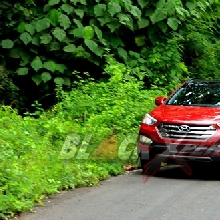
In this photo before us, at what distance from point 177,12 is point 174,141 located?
6.37 metres

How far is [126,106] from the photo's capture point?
15.2m

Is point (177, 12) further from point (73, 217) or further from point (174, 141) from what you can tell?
point (73, 217)

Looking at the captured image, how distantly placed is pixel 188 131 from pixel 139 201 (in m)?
2.45

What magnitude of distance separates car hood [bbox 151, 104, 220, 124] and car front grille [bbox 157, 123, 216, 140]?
88 millimetres

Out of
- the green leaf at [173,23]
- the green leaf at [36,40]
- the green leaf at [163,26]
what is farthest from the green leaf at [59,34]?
the green leaf at [173,23]

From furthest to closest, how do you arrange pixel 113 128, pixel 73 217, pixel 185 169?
1. pixel 113 128
2. pixel 185 169
3. pixel 73 217

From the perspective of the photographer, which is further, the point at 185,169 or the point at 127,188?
the point at 185,169

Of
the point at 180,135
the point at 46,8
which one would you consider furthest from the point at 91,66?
the point at 180,135

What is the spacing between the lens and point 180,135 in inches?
467

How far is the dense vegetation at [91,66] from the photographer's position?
13.4m

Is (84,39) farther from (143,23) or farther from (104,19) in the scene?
(143,23)

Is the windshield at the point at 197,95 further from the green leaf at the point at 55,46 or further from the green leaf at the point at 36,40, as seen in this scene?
the green leaf at the point at 36,40

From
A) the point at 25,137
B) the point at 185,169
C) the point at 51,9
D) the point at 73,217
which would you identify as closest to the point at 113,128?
the point at 185,169

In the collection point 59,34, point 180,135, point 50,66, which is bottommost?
point 180,135
